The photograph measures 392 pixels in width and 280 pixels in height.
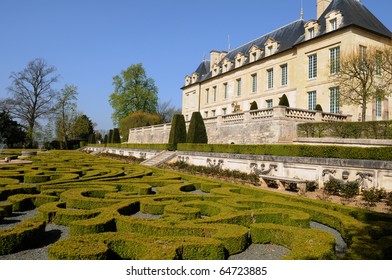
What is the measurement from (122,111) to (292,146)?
138 ft

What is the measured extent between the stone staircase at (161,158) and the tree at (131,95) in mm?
29541

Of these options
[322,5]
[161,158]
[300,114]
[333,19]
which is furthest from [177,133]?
[322,5]

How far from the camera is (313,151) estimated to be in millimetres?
11320

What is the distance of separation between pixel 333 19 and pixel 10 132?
4350 centimetres

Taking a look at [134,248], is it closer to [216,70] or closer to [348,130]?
[348,130]

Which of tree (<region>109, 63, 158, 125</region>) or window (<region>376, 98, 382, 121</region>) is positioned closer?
window (<region>376, 98, 382, 121</region>)

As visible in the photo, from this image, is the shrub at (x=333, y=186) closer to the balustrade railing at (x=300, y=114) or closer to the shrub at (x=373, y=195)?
the shrub at (x=373, y=195)

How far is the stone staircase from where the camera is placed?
797 inches

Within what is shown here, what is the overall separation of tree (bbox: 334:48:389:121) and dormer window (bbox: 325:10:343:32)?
12.4 ft

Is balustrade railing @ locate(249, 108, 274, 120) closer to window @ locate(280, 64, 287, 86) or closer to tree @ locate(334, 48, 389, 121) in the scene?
tree @ locate(334, 48, 389, 121)

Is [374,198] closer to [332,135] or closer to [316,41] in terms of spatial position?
[332,135]

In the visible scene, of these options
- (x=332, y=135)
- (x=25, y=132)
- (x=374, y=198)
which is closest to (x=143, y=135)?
(x=25, y=132)

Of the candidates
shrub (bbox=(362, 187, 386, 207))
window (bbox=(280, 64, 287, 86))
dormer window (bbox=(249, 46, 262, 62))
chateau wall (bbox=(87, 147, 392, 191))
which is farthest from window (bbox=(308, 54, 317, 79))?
shrub (bbox=(362, 187, 386, 207))

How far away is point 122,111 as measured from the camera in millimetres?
50531
